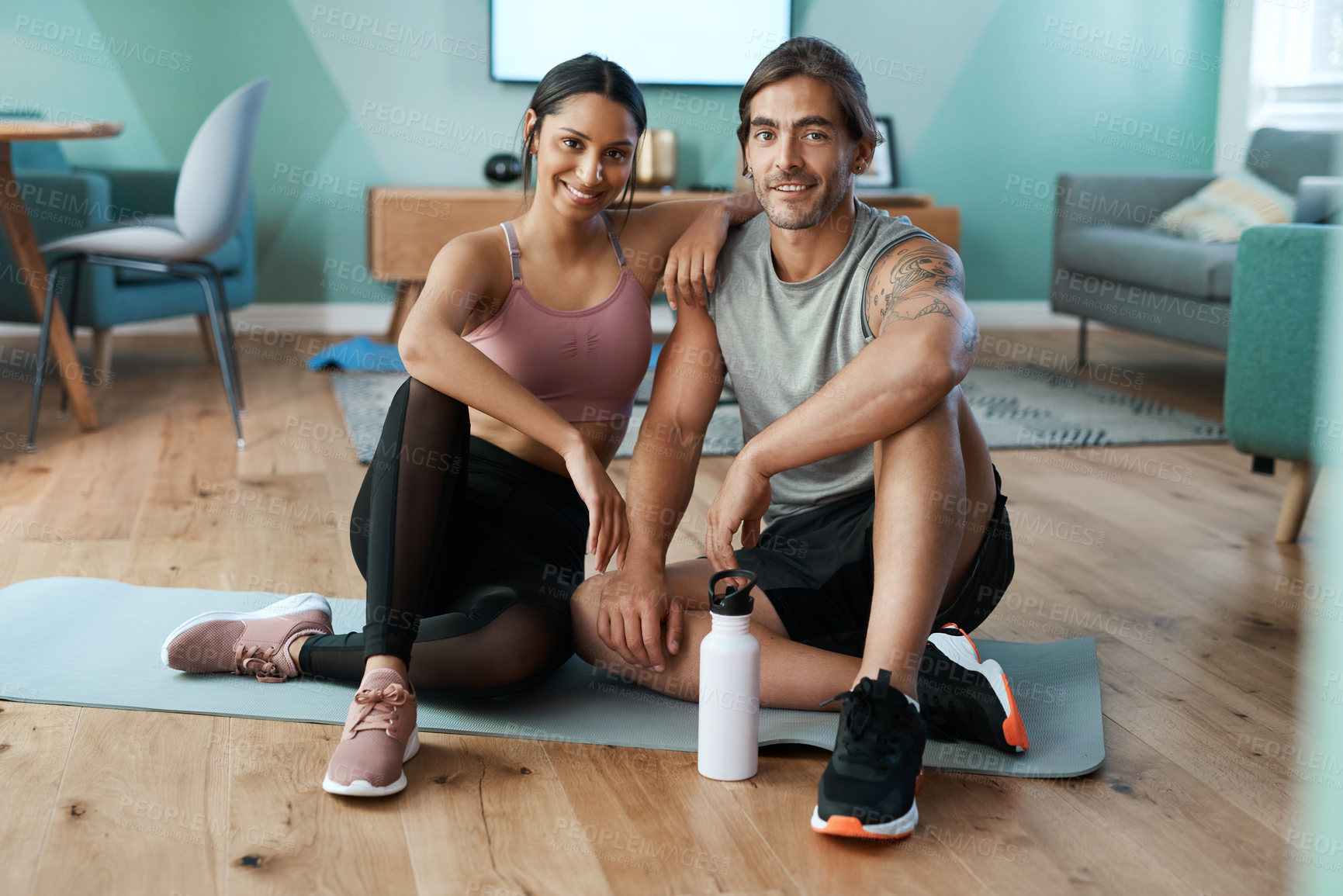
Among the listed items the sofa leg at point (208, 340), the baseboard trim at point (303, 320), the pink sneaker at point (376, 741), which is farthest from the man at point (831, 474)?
the baseboard trim at point (303, 320)

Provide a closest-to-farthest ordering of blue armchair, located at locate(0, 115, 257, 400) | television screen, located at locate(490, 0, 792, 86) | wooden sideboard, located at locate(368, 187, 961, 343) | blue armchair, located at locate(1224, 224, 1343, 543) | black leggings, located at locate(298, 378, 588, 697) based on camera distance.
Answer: black leggings, located at locate(298, 378, 588, 697), blue armchair, located at locate(1224, 224, 1343, 543), blue armchair, located at locate(0, 115, 257, 400), wooden sideboard, located at locate(368, 187, 961, 343), television screen, located at locate(490, 0, 792, 86)

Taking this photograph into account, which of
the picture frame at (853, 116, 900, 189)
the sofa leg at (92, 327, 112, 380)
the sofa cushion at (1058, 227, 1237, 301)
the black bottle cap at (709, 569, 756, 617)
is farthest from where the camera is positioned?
the picture frame at (853, 116, 900, 189)

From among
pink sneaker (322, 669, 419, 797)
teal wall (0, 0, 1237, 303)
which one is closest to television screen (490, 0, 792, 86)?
teal wall (0, 0, 1237, 303)

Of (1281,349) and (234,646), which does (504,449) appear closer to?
(234,646)

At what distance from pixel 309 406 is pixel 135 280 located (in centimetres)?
66

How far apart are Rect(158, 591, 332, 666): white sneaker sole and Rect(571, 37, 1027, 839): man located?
15.4 inches

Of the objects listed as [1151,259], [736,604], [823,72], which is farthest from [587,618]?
[1151,259]

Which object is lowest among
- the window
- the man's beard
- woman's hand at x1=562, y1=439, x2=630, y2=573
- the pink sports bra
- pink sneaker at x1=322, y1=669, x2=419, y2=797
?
Result: pink sneaker at x1=322, y1=669, x2=419, y2=797

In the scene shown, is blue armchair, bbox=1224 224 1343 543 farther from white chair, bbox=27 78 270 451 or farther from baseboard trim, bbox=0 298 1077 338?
baseboard trim, bbox=0 298 1077 338

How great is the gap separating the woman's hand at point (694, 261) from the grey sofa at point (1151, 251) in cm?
235

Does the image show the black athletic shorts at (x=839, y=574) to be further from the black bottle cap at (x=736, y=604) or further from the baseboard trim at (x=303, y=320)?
the baseboard trim at (x=303, y=320)

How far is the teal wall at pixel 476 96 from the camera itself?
4.52 meters

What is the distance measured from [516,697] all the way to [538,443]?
33cm

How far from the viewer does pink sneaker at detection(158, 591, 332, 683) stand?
5.11 feet
